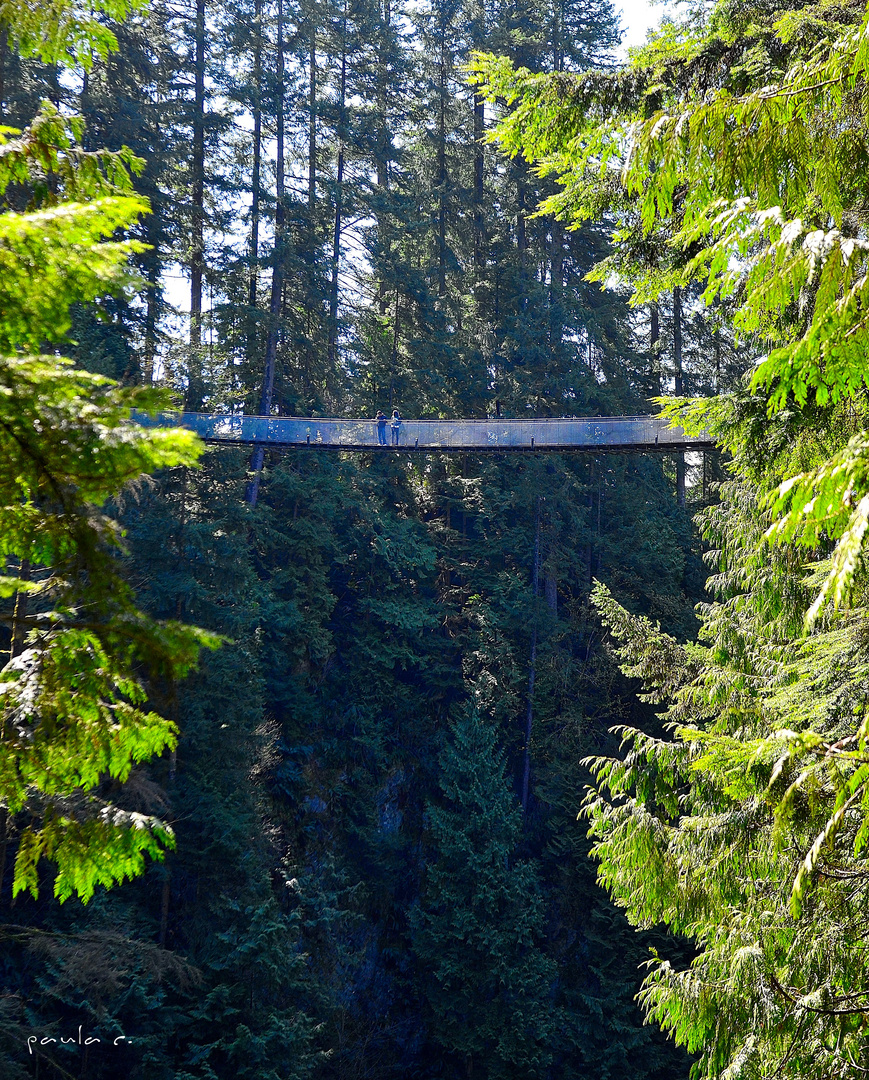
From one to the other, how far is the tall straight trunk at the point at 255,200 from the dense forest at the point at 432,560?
9 cm

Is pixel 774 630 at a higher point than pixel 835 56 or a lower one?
lower

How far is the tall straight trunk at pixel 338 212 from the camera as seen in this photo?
17.3 metres

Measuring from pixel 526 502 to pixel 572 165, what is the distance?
41.2 ft

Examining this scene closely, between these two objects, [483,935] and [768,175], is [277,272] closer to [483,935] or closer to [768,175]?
[483,935]

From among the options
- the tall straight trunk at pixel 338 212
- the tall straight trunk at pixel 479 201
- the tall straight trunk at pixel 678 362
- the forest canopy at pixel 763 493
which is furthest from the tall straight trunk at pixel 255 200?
the forest canopy at pixel 763 493

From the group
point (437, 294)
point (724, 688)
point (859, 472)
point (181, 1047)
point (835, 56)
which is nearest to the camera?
point (859, 472)

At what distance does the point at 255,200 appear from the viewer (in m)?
16.8

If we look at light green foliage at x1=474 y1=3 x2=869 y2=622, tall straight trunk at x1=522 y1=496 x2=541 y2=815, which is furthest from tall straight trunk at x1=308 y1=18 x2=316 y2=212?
light green foliage at x1=474 y1=3 x2=869 y2=622

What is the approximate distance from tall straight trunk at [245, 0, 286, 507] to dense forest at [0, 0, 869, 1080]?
89 millimetres

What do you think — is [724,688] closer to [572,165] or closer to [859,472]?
[572,165]

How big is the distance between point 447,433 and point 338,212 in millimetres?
8055

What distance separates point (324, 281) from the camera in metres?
17.1

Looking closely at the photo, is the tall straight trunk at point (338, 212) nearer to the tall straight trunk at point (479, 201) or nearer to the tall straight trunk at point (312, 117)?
the tall straight trunk at point (312, 117)

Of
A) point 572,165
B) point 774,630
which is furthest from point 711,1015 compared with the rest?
point 572,165
